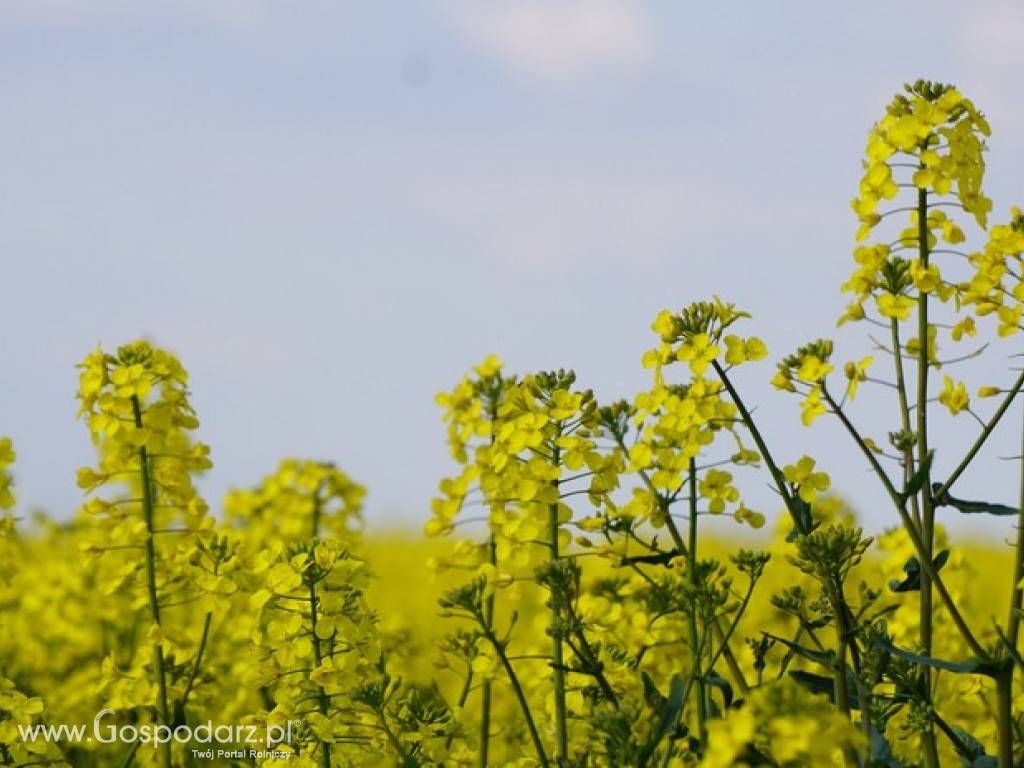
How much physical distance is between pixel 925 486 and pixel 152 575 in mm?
2409

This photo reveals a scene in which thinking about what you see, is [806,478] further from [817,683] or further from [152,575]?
[152,575]

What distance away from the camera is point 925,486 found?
12.5 ft

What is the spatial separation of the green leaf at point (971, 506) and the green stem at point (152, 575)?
7.84 feet

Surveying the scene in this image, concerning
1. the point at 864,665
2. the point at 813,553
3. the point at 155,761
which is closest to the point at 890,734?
the point at 864,665

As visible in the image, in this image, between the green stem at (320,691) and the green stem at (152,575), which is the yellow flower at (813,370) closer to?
the green stem at (320,691)

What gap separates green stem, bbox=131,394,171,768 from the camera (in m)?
4.59

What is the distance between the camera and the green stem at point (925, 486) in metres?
3.70

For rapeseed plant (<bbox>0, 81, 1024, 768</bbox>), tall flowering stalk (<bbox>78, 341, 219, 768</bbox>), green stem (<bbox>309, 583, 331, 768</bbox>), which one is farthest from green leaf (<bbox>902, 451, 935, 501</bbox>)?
tall flowering stalk (<bbox>78, 341, 219, 768</bbox>)

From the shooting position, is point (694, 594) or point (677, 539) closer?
point (694, 594)

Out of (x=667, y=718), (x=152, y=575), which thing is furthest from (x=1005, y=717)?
(x=152, y=575)

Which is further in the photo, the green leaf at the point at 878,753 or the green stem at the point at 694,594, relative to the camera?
the green stem at the point at 694,594

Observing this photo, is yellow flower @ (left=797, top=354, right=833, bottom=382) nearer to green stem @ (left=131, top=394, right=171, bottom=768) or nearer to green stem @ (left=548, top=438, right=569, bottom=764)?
green stem @ (left=548, top=438, right=569, bottom=764)

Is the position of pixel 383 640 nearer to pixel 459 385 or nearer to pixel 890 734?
pixel 459 385

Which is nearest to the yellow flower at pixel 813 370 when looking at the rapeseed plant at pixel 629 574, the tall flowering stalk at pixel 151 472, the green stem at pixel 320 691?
the rapeseed plant at pixel 629 574
